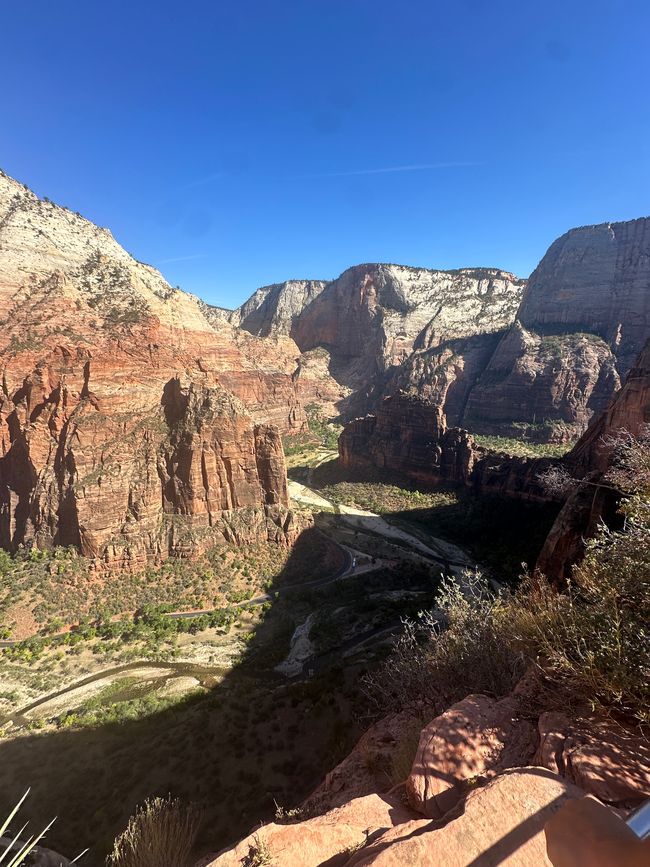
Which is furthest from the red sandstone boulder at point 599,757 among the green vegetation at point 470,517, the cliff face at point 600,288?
the cliff face at point 600,288

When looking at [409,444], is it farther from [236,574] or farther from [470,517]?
[236,574]

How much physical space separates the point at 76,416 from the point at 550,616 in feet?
126

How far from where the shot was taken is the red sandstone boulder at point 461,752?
7031mm

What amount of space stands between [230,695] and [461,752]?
66.4 feet

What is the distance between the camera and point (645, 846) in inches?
157

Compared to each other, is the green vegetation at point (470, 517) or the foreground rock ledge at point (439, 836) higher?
the foreground rock ledge at point (439, 836)

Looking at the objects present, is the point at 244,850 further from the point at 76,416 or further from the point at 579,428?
the point at 579,428

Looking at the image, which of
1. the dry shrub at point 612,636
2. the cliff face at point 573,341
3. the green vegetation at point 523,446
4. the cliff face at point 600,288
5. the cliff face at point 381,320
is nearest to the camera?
the dry shrub at point 612,636

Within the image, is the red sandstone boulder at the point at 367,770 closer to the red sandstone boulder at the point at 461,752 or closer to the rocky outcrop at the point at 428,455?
the red sandstone boulder at the point at 461,752

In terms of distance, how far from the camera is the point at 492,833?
5.20m

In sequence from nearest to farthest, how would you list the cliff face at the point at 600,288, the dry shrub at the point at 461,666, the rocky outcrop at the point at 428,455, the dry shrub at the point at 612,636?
the dry shrub at the point at 612,636 → the dry shrub at the point at 461,666 → the rocky outcrop at the point at 428,455 → the cliff face at the point at 600,288

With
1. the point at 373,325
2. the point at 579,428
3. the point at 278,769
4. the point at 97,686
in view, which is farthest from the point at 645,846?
the point at 373,325

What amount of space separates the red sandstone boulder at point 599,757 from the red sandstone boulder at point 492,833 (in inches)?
17.5

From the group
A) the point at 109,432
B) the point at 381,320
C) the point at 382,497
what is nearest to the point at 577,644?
the point at 109,432
